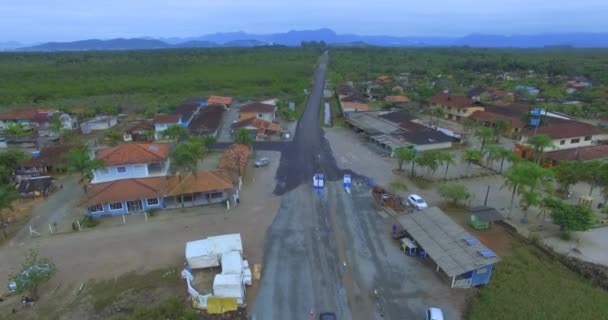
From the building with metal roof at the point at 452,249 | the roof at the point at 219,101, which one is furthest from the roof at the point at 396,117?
the roof at the point at 219,101

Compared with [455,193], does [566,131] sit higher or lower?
higher

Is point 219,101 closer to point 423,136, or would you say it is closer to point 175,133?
point 175,133

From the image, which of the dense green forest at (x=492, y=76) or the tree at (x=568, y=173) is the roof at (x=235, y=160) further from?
the dense green forest at (x=492, y=76)

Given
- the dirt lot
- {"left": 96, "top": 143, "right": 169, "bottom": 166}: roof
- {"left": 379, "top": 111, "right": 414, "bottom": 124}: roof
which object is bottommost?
the dirt lot

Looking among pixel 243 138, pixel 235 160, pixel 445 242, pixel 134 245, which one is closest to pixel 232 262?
pixel 134 245

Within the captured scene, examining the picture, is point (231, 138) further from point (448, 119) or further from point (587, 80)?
point (587, 80)

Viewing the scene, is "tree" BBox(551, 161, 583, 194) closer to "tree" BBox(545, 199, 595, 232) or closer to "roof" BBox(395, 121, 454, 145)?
"tree" BBox(545, 199, 595, 232)

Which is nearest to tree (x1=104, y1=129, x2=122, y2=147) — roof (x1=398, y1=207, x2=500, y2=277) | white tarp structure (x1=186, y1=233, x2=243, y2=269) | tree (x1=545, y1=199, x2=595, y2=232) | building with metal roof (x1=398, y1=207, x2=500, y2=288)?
white tarp structure (x1=186, y1=233, x2=243, y2=269)

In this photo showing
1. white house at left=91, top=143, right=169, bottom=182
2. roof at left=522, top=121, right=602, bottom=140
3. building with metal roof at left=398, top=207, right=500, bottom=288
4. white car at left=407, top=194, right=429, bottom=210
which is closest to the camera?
building with metal roof at left=398, top=207, right=500, bottom=288
